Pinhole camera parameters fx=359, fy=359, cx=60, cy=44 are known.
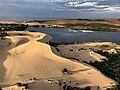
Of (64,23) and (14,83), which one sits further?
(64,23)

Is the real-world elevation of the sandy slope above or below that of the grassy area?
above

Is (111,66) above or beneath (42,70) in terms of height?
beneath

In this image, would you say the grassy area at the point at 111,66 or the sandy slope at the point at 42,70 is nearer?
the sandy slope at the point at 42,70

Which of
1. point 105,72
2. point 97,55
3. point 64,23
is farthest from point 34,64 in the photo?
point 64,23

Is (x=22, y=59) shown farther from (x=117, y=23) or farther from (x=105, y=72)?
(x=117, y=23)

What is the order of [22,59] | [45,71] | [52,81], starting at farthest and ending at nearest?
[22,59] → [45,71] → [52,81]

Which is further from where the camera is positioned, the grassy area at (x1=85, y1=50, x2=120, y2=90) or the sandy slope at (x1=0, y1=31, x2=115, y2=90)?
the grassy area at (x1=85, y1=50, x2=120, y2=90)

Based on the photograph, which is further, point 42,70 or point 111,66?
point 111,66

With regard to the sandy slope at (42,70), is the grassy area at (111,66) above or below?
below
